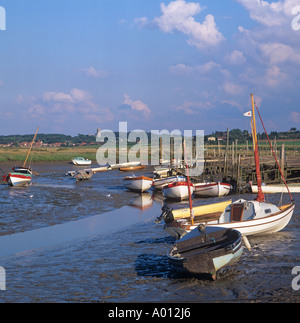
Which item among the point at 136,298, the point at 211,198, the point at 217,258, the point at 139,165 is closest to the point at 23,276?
the point at 136,298

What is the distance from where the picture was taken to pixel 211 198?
3875 cm

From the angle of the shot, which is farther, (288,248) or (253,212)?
(253,212)

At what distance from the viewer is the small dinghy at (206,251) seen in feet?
46.9

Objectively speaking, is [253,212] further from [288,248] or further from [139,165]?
[139,165]

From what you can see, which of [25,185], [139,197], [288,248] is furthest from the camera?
[25,185]

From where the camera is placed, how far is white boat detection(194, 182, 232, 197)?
38.8 meters

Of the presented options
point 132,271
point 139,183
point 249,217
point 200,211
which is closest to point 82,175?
point 139,183

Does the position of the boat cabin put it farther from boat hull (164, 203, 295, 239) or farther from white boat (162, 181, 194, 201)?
white boat (162, 181, 194, 201)

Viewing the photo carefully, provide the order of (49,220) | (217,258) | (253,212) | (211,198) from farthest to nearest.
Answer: (211,198) → (49,220) → (253,212) → (217,258)

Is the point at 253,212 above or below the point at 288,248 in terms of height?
above

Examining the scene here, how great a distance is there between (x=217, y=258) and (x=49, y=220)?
15.5 metres

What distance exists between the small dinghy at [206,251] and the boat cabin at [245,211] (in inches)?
188

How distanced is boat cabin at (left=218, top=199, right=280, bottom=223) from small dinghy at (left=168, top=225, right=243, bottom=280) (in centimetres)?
477

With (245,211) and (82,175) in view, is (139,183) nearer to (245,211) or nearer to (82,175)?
(82,175)
